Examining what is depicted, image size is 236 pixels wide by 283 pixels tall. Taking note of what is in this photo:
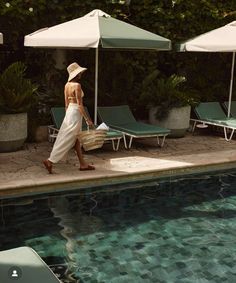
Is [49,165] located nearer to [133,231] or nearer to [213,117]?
[133,231]

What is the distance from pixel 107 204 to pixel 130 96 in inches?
211

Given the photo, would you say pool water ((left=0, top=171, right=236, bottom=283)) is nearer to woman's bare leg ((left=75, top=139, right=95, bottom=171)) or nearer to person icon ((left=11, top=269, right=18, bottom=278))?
woman's bare leg ((left=75, top=139, right=95, bottom=171))

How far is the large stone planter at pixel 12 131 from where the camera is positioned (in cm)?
919

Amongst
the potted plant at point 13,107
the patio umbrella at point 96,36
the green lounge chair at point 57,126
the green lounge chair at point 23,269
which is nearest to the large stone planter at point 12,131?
the potted plant at point 13,107

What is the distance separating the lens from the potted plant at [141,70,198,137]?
37.1 feet

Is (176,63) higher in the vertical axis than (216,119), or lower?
higher

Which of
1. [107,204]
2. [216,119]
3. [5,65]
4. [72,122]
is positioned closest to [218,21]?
[216,119]

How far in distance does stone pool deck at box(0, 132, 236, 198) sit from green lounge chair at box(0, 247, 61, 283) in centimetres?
344

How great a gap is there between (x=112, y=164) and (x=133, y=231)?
101 inches

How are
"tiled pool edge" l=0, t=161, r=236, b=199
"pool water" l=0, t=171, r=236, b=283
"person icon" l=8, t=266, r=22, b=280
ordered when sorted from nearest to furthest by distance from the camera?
"person icon" l=8, t=266, r=22, b=280
"pool water" l=0, t=171, r=236, b=283
"tiled pool edge" l=0, t=161, r=236, b=199

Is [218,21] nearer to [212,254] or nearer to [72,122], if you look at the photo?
[72,122]

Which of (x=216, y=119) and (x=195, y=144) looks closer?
(x=195, y=144)

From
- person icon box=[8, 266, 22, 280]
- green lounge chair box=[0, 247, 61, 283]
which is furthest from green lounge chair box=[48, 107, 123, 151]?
person icon box=[8, 266, 22, 280]

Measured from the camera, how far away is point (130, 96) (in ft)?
39.4
